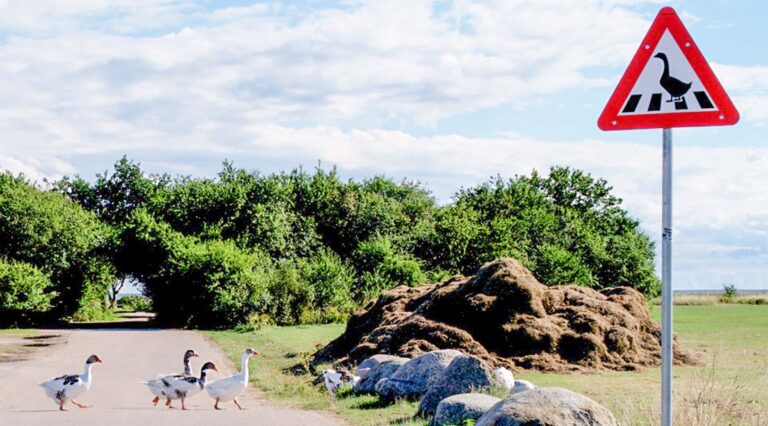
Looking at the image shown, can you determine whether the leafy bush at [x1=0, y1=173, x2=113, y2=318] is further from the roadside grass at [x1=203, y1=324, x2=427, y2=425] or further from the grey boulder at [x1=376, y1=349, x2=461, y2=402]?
the grey boulder at [x1=376, y1=349, x2=461, y2=402]

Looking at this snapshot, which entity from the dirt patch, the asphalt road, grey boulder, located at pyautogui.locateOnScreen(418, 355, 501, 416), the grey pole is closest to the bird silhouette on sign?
the grey pole

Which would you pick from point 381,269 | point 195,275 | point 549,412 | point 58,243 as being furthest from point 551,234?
point 549,412

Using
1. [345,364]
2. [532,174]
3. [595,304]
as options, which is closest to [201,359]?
[345,364]

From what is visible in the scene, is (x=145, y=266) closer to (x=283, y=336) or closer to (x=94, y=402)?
(x=283, y=336)

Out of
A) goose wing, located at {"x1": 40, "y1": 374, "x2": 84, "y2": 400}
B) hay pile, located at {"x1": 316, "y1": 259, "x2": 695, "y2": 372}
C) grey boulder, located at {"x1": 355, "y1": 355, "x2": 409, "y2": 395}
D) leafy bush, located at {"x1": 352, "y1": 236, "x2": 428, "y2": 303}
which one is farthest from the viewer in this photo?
leafy bush, located at {"x1": 352, "y1": 236, "x2": 428, "y2": 303}

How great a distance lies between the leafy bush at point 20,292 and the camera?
42.0 meters

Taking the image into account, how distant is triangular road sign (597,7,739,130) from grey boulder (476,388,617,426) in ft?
12.4

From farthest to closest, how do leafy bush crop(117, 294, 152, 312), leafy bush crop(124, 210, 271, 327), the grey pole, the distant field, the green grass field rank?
leafy bush crop(117, 294, 152, 312) < the distant field < leafy bush crop(124, 210, 271, 327) < the green grass field < the grey pole

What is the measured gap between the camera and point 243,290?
135ft

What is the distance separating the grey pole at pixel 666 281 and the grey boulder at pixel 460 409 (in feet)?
16.1

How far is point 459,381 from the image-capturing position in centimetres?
1267

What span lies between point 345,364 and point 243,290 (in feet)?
70.7

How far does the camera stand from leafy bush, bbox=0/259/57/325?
138ft

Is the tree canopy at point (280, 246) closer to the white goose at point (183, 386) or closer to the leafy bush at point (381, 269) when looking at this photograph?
the leafy bush at point (381, 269)
